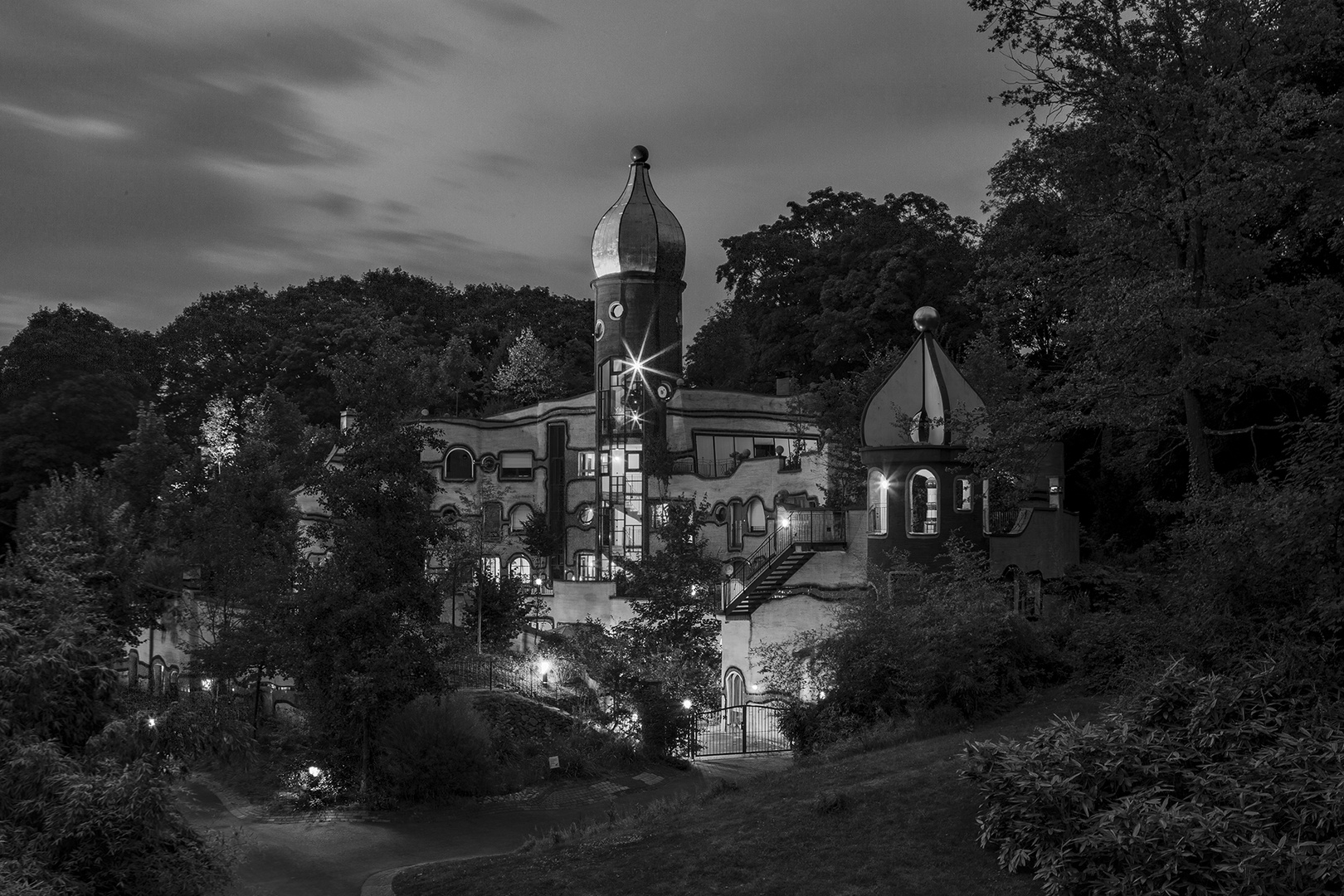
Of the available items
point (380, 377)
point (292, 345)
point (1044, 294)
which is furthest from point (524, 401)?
point (1044, 294)

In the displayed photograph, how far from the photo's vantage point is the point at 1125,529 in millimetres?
39219

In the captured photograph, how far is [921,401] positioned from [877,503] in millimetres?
2602

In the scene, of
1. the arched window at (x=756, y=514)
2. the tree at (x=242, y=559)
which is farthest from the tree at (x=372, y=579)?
the arched window at (x=756, y=514)

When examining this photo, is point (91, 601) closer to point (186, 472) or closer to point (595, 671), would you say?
point (595, 671)

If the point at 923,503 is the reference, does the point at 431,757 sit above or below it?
below

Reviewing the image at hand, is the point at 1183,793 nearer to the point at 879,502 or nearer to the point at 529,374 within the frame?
the point at 879,502

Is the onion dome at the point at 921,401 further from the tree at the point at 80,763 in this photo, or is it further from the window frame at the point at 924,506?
the tree at the point at 80,763

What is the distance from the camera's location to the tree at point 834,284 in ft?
157

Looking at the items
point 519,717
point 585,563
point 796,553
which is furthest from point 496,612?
point 585,563

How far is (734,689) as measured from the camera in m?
31.4

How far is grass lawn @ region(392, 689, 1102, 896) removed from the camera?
14070mm

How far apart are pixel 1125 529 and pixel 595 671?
19.4 m

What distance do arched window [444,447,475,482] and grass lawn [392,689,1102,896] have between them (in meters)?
31.9

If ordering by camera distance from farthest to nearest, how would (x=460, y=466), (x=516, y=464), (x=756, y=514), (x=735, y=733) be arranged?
(x=516, y=464), (x=460, y=466), (x=756, y=514), (x=735, y=733)
